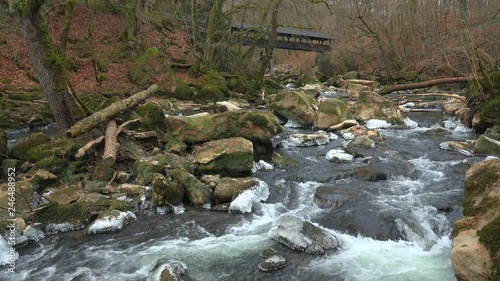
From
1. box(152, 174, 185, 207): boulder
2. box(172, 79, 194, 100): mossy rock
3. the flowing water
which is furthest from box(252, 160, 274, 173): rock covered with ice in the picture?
box(172, 79, 194, 100): mossy rock

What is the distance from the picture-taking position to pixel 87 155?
7680 millimetres

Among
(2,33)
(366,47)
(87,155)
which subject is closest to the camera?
(87,155)

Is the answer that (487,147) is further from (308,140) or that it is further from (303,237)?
(303,237)

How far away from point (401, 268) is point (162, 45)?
20.5 m

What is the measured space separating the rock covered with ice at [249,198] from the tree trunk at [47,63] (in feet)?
15.0

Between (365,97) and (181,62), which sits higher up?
(181,62)

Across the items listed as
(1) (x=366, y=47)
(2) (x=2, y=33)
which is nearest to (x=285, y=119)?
(2) (x=2, y=33)

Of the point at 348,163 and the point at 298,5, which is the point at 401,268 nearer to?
the point at 348,163

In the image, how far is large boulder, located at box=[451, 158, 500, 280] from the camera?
3.56 metres

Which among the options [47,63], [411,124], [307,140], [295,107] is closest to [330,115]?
[295,107]

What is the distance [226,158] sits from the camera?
7758 millimetres

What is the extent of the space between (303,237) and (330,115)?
7629 millimetres

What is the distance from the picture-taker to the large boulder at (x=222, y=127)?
9.00 m

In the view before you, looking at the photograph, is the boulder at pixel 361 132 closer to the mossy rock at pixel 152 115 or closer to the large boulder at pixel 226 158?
the large boulder at pixel 226 158
